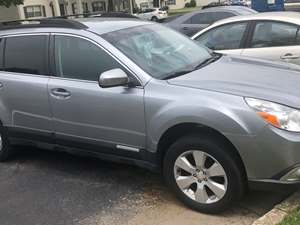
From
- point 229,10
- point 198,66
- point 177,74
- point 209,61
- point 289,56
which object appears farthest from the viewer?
point 229,10

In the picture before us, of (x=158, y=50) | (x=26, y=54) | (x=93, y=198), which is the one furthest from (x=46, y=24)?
(x=93, y=198)

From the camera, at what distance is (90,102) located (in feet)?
16.4

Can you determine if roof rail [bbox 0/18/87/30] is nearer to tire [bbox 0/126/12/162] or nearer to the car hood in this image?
tire [bbox 0/126/12/162]

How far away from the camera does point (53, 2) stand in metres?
50.8

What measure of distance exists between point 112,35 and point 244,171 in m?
1.92

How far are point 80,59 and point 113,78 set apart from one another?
712 millimetres

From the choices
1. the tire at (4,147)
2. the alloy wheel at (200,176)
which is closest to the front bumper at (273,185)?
the alloy wheel at (200,176)

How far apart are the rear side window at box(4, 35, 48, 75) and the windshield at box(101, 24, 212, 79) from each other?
0.82m

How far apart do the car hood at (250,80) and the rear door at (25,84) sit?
5.08 ft

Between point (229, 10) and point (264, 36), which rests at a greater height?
point (264, 36)

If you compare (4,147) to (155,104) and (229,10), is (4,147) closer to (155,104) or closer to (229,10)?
(155,104)

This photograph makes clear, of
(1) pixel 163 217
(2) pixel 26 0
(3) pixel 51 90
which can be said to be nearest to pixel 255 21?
(3) pixel 51 90

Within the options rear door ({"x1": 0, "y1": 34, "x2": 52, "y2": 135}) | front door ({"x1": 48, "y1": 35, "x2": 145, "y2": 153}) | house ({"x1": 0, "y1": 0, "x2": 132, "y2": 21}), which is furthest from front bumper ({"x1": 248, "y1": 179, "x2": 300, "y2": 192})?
house ({"x1": 0, "y1": 0, "x2": 132, "y2": 21})

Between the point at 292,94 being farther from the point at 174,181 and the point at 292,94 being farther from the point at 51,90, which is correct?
the point at 51,90
